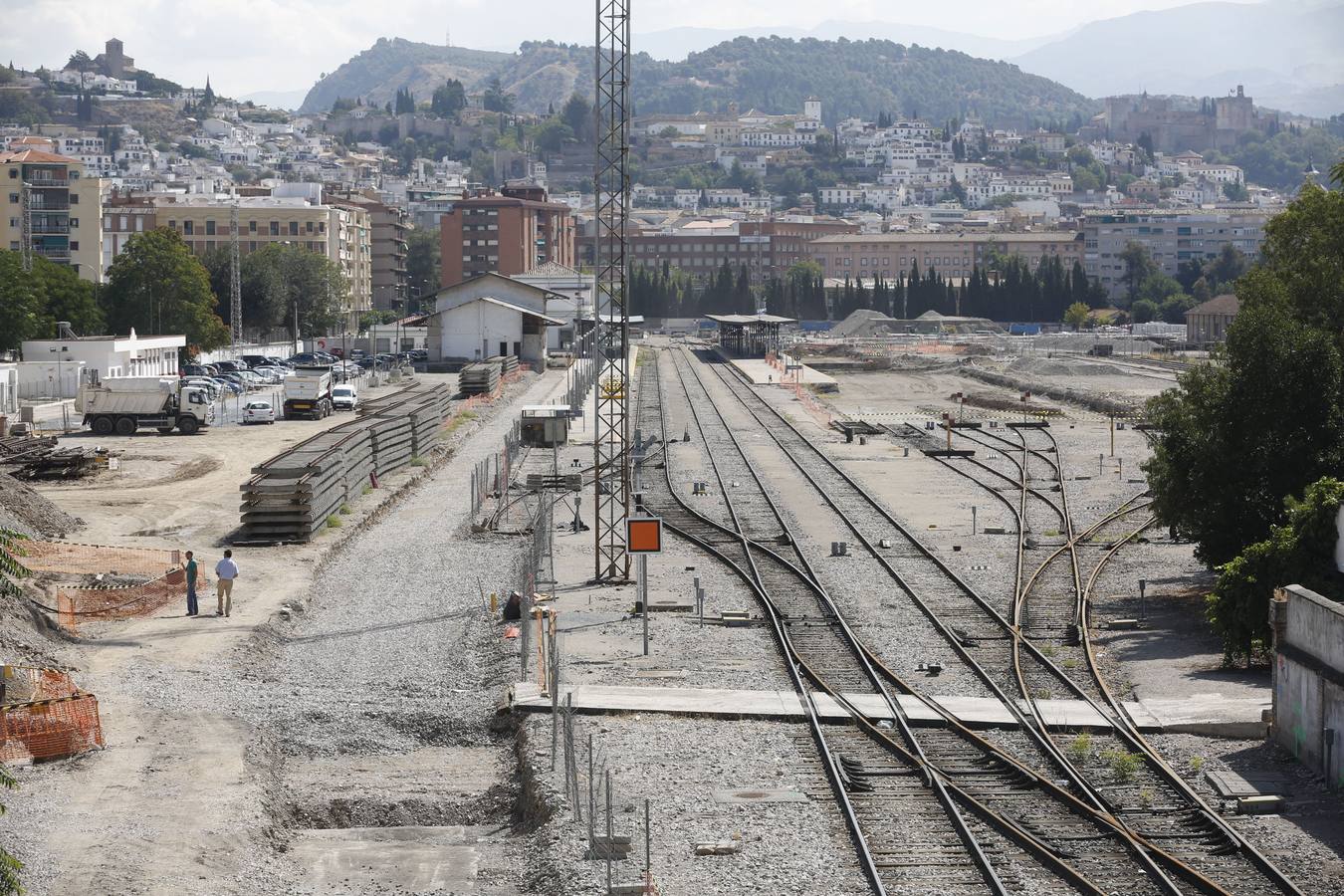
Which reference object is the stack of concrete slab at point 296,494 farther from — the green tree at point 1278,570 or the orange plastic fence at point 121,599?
the green tree at point 1278,570

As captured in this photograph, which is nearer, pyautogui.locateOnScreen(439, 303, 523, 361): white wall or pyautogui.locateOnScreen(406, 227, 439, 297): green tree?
pyautogui.locateOnScreen(439, 303, 523, 361): white wall

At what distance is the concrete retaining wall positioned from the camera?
1529 centimetres

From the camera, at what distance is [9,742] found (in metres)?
15.8

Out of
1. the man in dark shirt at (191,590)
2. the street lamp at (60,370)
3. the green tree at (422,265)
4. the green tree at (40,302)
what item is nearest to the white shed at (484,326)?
the green tree at (40,302)

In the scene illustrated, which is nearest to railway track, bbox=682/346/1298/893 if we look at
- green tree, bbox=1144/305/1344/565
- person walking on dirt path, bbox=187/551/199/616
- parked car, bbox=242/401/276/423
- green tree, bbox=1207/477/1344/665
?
green tree, bbox=1207/477/1344/665

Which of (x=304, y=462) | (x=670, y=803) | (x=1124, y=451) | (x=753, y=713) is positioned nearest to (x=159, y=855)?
(x=670, y=803)

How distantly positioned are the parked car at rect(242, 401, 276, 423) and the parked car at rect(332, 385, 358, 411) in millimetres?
5241

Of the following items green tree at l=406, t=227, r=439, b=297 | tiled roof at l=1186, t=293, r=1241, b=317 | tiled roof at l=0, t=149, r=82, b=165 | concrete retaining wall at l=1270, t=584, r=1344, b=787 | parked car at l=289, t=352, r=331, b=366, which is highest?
tiled roof at l=0, t=149, r=82, b=165

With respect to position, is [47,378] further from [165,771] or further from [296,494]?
[165,771]

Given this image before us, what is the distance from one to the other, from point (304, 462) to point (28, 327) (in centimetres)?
3769

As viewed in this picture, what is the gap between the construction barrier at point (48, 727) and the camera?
15797 mm

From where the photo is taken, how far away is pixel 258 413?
2201 inches

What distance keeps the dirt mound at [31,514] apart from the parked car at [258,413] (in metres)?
23.9

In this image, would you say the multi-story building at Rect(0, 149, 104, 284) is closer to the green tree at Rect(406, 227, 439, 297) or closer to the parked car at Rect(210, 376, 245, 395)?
the parked car at Rect(210, 376, 245, 395)
